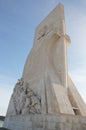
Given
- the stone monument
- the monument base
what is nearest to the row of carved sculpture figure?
the stone monument

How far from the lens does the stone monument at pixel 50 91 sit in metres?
6.15

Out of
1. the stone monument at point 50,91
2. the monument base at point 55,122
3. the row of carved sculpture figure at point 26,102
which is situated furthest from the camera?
the row of carved sculpture figure at point 26,102

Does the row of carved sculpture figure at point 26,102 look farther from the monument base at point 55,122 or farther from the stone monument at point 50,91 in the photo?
the monument base at point 55,122

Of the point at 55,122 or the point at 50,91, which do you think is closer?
the point at 55,122

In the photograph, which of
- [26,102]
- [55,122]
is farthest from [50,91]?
[55,122]

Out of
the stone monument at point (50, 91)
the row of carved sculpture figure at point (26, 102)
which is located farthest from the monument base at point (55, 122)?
the row of carved sculpture figure at point (26, 102)

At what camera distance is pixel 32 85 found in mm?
9375

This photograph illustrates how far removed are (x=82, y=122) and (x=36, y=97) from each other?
9.87ft

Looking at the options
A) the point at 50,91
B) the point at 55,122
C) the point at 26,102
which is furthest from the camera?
the point at 26,102

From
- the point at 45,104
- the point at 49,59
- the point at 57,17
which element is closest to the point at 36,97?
the point at 45,104

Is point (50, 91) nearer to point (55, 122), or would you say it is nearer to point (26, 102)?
point (26, 102)

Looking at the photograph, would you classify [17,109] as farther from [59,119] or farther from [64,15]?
[64,15]

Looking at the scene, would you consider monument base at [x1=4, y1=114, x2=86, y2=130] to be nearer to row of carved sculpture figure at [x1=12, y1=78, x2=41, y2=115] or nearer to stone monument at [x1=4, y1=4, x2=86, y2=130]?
stone monument at [x1=4, y1=4, x2=86, y2=130]

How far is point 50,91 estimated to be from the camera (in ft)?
24.8
